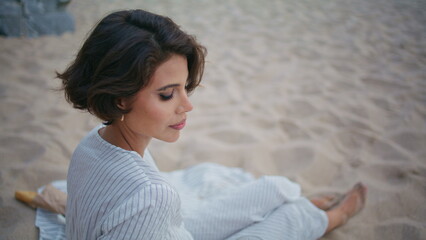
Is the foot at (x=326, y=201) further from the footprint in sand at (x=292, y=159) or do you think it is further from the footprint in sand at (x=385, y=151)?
the footprint in sand at (x=385, y=151)

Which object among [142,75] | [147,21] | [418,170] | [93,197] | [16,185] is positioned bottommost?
[16,185]

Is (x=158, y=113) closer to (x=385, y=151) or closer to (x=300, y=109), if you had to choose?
(x=385, y=151)

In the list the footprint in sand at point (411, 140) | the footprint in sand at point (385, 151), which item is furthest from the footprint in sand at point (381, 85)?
the footprint in sand at point (385, 151)

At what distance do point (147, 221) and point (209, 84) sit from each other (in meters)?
2.56

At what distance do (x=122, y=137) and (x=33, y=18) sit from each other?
388 cm

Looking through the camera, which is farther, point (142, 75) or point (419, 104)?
point (419, 104)

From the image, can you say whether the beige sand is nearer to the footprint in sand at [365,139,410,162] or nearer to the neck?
the footprint in sand at [365,139,410,162]

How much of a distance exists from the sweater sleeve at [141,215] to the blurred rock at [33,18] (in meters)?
4.09

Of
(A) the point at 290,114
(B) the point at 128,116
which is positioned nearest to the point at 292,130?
(A) the point at 290,114

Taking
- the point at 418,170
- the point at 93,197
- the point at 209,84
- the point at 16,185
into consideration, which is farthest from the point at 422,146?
the point at 16,185

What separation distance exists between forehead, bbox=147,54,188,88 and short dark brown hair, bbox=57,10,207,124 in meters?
0.02

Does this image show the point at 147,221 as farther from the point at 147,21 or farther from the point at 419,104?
the point at 419,104

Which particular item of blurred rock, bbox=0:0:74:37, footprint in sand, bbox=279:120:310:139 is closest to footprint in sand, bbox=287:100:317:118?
footprint in sand, bbox=279:120:310:139

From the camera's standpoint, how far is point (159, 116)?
3.59ft
